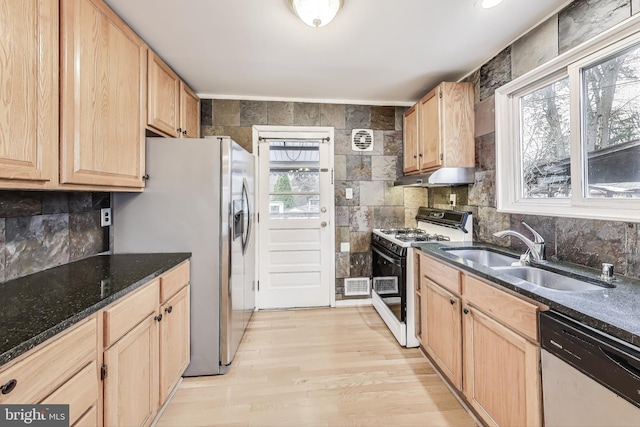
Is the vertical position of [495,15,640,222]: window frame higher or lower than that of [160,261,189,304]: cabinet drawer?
higher

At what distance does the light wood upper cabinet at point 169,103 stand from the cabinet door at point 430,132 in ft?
7.43

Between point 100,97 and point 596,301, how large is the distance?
7.92 ft

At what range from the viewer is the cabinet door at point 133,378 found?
1.09 m

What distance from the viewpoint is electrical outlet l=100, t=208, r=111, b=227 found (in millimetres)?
1837

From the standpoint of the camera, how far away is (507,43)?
6.38 ft

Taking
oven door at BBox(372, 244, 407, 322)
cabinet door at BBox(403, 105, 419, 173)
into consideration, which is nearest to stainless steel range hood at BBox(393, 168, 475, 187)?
cabinet door at BBox(403, 105, 419, 173)

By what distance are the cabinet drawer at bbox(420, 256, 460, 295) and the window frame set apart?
0.68m

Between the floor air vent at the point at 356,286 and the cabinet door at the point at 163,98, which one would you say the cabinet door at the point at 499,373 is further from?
the cabinet door at the point at 163,98

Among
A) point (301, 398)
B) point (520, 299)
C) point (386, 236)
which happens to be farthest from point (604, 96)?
point (301, 398)

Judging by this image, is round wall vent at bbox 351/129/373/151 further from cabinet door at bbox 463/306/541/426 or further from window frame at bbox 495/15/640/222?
cabinet door at bbox 463/306/541/426

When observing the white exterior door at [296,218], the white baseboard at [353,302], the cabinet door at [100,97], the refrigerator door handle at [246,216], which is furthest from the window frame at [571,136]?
the cabinet door at [100,97]

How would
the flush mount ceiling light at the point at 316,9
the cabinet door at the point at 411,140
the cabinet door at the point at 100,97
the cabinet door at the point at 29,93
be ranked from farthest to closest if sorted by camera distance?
the cabinet door at the point at 411,140
the flush mount ceiling light at the point at 316,9
the cabinet door at the point at 100,97
the cabinet door at the point at 29,93

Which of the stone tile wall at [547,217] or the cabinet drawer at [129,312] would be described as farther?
the stone tile wall at [547,217]

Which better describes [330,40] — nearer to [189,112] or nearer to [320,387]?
[189,112]
